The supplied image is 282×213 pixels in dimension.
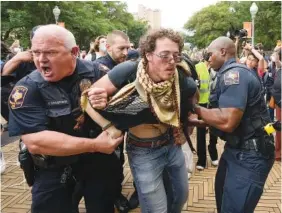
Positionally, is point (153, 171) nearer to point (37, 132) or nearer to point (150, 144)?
point (150, 144)

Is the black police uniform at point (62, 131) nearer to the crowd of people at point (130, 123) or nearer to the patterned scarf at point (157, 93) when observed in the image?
the crowd of people at point (130, 123)

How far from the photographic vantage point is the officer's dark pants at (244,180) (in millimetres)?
2389

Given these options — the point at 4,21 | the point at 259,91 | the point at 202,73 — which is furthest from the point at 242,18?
the point at 259,91

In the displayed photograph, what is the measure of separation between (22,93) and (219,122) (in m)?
1.30

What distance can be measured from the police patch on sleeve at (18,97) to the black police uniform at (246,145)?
51.5 inches

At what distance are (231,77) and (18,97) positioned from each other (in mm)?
1419

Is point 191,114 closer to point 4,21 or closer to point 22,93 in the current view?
point 22,93

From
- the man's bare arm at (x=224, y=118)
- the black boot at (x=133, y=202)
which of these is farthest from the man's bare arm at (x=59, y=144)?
the black boot at (x=133, y=202)

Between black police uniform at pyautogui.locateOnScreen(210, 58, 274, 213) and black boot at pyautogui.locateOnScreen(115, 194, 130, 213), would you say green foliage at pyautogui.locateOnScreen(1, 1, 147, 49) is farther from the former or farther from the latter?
black police uniform at pyautogui.locateOnScreen(210, 58, 274, 213)

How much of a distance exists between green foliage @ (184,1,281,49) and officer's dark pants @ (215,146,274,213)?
24.9 m

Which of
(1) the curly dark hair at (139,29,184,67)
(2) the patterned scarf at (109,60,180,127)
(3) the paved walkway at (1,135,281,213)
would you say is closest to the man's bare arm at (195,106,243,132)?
(2) the patterned scarf at (109,60,180,127)

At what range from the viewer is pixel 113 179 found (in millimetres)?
2465

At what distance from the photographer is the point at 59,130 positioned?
2225 millimetres

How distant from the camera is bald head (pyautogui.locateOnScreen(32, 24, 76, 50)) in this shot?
2.09 metres
